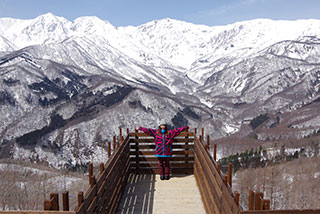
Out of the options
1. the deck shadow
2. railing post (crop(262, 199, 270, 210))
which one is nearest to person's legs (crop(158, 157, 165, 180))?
the deck shadow

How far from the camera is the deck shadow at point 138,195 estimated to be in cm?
954

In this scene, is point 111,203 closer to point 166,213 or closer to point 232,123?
point 166,213

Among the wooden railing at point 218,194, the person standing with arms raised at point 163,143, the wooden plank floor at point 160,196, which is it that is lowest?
the wooden plank floor at point 160,196

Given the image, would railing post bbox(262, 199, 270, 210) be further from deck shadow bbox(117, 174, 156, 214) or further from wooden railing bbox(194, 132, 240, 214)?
deck shadow bbox(117, 174, 156, 214)

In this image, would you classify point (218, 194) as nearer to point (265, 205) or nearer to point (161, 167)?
point (265, 205)

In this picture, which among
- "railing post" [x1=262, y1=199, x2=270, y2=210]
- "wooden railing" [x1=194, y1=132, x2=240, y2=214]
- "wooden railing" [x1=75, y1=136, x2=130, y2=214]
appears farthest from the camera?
"wooden railing" [x1=75, y1=136, x2=130, y2=214]

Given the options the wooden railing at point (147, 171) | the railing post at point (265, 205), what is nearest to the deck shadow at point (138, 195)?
the wooden railing at point (147, 171)

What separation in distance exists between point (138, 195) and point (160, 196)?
804 millimetres

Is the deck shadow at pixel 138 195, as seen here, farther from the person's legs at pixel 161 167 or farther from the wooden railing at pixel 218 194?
the wooden railing at pixel 218 194

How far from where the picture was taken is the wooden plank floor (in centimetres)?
951

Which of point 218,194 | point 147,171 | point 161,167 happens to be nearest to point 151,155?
point 147,171

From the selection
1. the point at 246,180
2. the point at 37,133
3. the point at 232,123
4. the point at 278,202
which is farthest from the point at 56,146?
the point at 232,123

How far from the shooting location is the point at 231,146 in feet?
376

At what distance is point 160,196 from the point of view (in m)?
10.5
